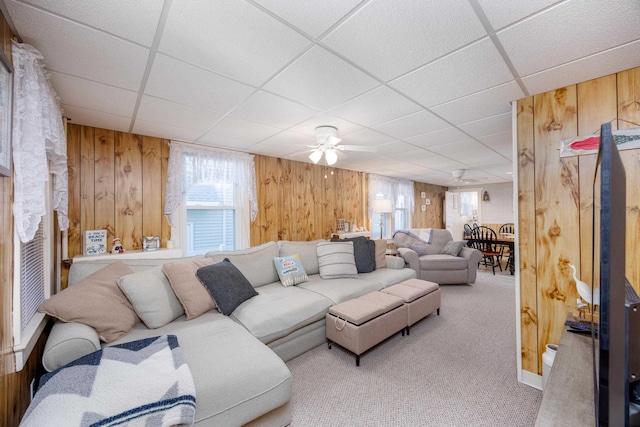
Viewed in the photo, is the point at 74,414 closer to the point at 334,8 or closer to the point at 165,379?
the point at 165,379

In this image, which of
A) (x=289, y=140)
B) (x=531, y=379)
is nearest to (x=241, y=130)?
(x=289, y=140)

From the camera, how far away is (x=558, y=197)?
73.3 inches

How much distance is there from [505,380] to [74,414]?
2603mm

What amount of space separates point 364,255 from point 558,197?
210 cm

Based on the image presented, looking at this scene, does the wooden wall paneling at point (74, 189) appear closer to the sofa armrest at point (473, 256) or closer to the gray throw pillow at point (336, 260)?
the gray throw pillow at point (336, 260)

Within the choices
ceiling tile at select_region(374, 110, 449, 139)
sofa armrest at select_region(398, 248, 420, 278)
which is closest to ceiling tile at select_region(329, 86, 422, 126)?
ceiling tile at select_region(374, 110, 449, 139)

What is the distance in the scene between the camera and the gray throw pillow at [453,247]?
4.71 meters

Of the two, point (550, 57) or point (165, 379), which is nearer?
point (165, 379)

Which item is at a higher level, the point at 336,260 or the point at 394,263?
the point at 336,260

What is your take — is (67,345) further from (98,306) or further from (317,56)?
(317,56)

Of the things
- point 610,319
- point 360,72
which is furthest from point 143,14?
point 610,319

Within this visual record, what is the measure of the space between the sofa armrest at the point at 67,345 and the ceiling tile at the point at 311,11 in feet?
6.54

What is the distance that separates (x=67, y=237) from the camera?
8.62ft

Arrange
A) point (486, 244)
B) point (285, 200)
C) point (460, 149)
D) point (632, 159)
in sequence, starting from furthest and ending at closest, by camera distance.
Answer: point (486, 244), point (285, 200), point (460, 149), point (632, 159)
